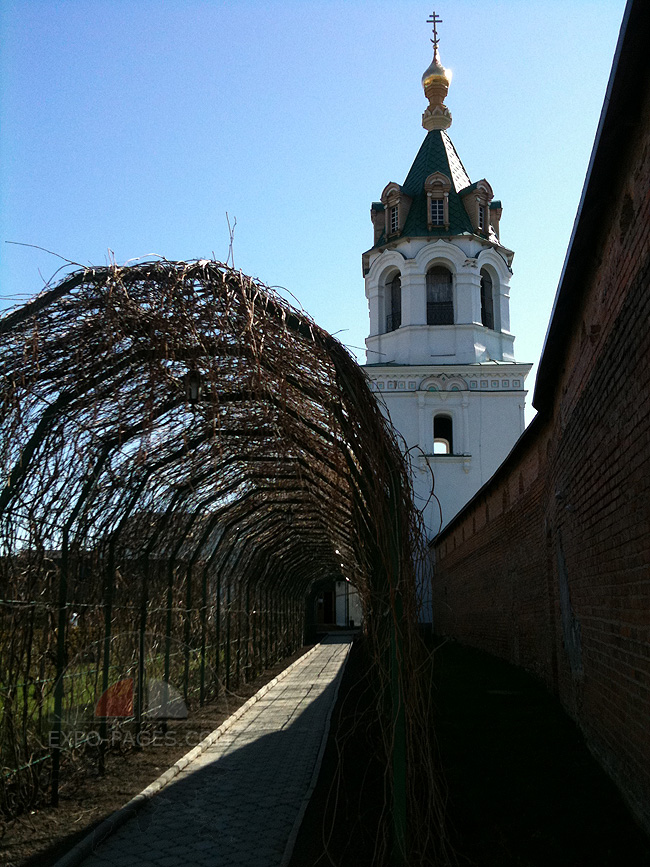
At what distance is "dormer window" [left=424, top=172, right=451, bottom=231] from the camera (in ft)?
116

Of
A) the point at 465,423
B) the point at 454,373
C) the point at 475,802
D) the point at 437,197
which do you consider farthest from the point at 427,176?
the point at 475,802

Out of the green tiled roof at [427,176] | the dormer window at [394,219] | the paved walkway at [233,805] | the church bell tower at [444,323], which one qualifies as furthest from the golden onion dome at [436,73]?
the paved walkway at [233,805]

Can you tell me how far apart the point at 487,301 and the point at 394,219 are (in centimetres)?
526

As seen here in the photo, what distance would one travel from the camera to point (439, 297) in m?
35.5

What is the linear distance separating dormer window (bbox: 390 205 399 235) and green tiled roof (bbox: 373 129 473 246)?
38 cm

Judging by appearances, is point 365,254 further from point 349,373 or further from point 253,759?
point 349,373

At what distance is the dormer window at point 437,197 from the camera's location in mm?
35406

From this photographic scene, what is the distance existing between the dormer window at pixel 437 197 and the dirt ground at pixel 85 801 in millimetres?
28535

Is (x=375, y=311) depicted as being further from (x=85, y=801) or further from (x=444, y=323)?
(x=85, y=801)

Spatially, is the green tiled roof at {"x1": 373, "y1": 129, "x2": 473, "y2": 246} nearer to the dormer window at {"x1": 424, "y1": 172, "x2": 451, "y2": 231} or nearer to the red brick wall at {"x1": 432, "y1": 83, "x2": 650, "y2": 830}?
the dormer window at {"x1": 424, "y1": 172, "x2": 451, "y2": 231}

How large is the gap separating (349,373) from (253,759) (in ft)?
17.3

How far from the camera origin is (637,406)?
5035 mm

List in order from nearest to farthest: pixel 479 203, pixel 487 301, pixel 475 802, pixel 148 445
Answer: pixel 475 802, pixel 148 445, pixel 479 203, pixel 487 301

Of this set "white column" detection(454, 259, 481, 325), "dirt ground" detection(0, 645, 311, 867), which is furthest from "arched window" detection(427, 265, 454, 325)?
"dirt ground" detection(0, 645, 311, 867)
